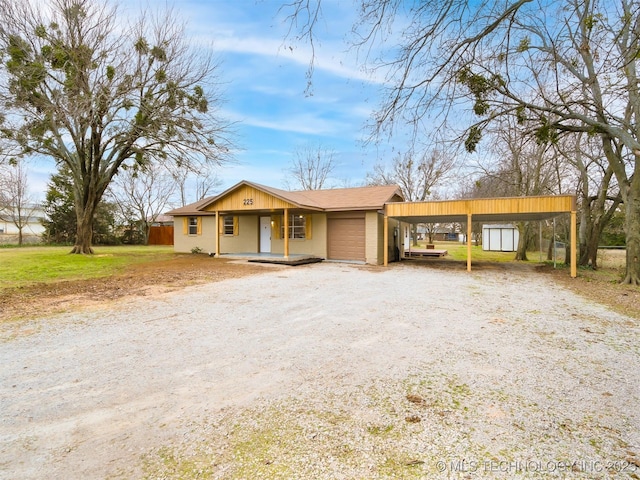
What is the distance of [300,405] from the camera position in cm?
276

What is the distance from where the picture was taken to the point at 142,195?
30734 millimetres

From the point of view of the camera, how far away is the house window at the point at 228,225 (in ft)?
59.5

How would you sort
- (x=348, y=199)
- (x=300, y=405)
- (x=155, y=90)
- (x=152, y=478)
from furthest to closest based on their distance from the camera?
(x=348, y=199) < (x=155, y=90) < (x=300, y=405) < (x=152, y=478)

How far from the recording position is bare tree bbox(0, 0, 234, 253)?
12.4 metres

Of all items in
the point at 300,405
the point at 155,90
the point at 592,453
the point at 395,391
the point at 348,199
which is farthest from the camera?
the point at 348,199

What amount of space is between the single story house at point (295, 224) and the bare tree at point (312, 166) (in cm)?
1498

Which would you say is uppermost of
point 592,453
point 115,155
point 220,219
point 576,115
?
point 115,155

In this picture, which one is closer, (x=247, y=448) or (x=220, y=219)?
(x=247, y=448)

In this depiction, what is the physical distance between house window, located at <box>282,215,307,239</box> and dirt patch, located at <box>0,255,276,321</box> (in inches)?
200

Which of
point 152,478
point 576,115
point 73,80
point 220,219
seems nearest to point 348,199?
point 220,219

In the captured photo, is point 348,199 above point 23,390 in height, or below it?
above

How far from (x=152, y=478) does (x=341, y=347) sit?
8.59 ft

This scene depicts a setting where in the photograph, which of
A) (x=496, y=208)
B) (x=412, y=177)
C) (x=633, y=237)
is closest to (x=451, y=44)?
(x=496, y=208)

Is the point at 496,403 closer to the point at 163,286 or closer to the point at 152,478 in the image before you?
the point at 152,478
